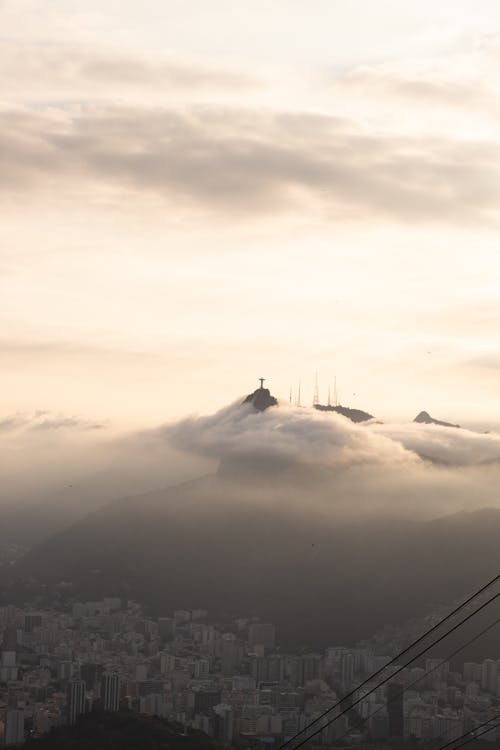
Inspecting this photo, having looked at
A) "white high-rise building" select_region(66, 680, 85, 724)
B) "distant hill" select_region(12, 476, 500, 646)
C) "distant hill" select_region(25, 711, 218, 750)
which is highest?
"distant hill" select_region(12, 476, 500, 646)

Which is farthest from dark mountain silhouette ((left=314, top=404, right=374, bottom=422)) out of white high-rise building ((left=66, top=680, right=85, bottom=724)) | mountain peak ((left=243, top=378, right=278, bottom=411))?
white high-rise building ((left=66, top=680, right=85, bottom=724))

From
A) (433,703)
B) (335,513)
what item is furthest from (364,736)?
(335,513)

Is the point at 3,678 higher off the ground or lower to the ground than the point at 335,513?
lower

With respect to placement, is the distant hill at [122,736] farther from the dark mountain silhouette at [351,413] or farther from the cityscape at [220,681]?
the dark mountain silhouette at [351,413]

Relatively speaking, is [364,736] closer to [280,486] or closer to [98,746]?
[98,746]

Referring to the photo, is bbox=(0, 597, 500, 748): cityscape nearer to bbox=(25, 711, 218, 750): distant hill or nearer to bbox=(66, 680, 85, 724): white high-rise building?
bbox=(66, 680, 85, 724): white high-rise building

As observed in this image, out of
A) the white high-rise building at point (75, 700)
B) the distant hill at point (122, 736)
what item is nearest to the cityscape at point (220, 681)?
the white high-rise building at point (75, 700)
